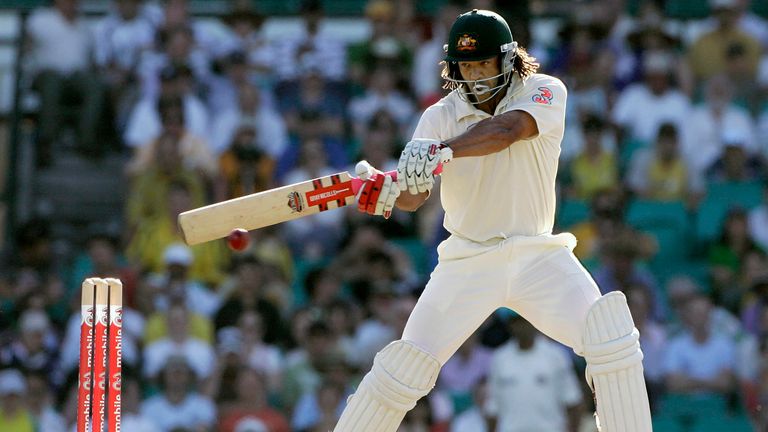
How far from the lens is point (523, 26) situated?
430 inches

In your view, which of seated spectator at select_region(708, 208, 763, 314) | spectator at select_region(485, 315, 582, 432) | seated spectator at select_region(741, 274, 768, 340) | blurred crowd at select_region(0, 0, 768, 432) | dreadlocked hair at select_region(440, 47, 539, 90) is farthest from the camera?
seated spectator at select_region(708, 208, 763, 314)

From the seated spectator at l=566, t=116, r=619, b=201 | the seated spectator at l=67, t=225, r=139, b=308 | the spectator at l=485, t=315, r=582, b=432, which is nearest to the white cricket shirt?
the spectator at l=485, t=315, r=582, b=432

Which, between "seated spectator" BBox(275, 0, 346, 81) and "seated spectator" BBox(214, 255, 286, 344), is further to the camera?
"seated spectator" BBox(275, 0, 346, 81)

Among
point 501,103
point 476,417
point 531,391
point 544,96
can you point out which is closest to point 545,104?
point 544,96

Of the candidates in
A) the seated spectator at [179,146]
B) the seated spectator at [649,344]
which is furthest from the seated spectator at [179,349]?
the seated spectator at [649,344]

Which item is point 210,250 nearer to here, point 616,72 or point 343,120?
point 343,120

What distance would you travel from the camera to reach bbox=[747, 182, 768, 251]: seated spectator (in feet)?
32.7

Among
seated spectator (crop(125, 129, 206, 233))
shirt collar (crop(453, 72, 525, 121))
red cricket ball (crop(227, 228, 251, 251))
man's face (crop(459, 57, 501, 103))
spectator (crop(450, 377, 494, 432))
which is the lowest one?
spectator (crop(450, 377, 494, 432))

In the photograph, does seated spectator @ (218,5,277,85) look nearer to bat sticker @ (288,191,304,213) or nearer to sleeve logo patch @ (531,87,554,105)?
sleeve logo patch @ (531,87,554,105)

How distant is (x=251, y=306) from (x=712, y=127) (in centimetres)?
375

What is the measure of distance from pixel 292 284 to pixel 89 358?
473 cm

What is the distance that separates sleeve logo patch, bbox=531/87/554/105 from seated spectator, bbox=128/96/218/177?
4.96 metres

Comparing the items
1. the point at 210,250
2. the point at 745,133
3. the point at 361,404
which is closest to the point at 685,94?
the point at 745,133

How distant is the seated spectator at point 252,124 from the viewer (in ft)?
33.8
